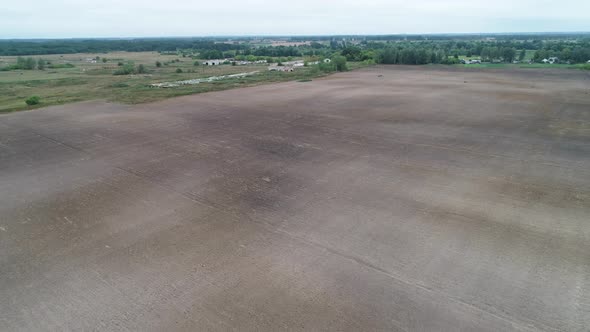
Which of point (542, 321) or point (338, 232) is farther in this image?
point (338, 232)

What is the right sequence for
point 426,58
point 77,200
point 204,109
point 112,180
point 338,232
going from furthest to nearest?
point 426,58, point 204,109, point 112,180, point 77,200, point 338,232

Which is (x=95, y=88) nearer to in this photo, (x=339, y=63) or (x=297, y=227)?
(x=339, y=63)

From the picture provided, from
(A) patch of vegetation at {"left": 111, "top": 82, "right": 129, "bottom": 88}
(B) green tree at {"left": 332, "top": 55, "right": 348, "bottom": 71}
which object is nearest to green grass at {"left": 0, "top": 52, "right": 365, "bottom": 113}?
(A) patch of vegetation at {"left": 111, "top": 82, "right": 129, "bottom": 88}

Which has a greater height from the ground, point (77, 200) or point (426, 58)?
point (426, 58)

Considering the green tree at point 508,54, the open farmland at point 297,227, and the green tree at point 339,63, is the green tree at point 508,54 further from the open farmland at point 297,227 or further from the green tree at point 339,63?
the open farmland at point 297,227

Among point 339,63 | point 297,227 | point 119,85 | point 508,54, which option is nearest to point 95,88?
point 119,85

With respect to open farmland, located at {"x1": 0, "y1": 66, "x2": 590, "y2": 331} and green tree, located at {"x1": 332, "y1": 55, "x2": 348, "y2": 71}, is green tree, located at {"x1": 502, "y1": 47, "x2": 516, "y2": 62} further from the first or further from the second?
open farmland, located at {"x1": 0, "y1": 66, "x2": 590, "y2": 331}

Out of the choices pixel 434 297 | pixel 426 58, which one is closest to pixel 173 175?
pixel 434 297

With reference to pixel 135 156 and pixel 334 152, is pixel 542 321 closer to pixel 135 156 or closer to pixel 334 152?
pixel 334 152
